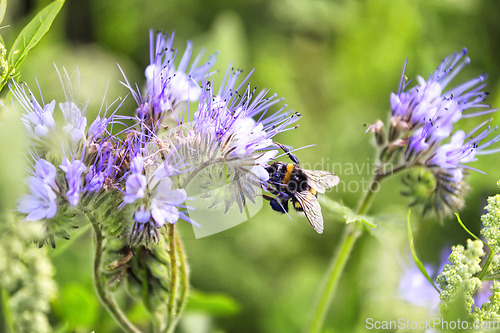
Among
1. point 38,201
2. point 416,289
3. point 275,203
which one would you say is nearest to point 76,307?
point 38,201

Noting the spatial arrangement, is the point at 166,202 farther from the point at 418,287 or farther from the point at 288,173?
the point at 418,287

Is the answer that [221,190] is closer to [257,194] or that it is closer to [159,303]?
[257,194]

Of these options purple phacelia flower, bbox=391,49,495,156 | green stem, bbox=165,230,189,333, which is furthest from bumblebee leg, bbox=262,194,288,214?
purple phacelia flower, bbox=391,49,495,156

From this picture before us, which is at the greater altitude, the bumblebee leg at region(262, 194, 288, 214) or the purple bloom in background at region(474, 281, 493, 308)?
the purple bloom in background at region(474, 281, 493, 308)

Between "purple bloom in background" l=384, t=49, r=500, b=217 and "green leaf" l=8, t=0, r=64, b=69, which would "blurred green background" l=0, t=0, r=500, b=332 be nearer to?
"purple bloom in background" l=384, t=49, r=500, b=217

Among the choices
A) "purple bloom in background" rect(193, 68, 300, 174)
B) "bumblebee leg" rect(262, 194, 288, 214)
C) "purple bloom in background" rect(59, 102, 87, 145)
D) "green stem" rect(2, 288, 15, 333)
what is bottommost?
"green stem" rect(2, 288, 15, 333)
